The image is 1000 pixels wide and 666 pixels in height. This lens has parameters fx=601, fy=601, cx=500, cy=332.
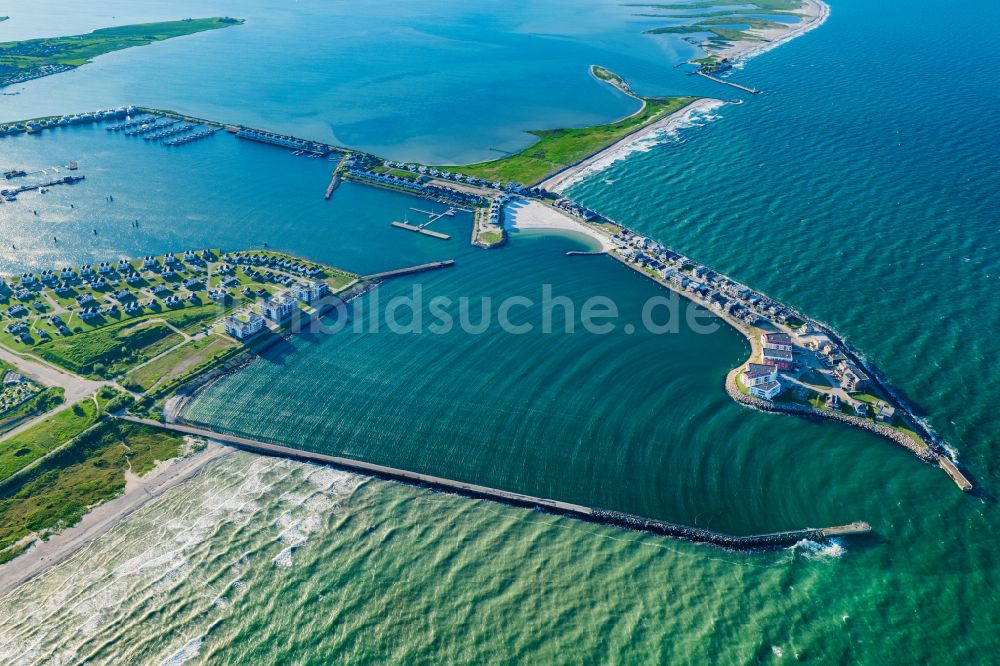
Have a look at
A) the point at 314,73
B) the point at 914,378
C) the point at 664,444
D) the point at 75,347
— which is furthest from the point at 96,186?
the point at 914,378

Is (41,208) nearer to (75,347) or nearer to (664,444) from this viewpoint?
(75,347)

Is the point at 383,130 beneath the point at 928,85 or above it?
beneath

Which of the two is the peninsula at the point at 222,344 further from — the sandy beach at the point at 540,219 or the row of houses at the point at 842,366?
the sandy beach at the point at 540,219

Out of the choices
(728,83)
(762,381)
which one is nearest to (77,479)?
(762,381)

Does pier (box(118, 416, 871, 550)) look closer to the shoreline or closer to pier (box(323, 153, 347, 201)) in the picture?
the shoreline

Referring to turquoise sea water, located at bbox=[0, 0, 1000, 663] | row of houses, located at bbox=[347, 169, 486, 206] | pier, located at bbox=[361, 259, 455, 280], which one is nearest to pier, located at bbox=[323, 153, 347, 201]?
row of houses, located at bbox=[347, 169, 486, 206]

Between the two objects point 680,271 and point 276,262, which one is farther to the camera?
point 276,262

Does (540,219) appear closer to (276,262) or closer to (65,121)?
(276,262)
